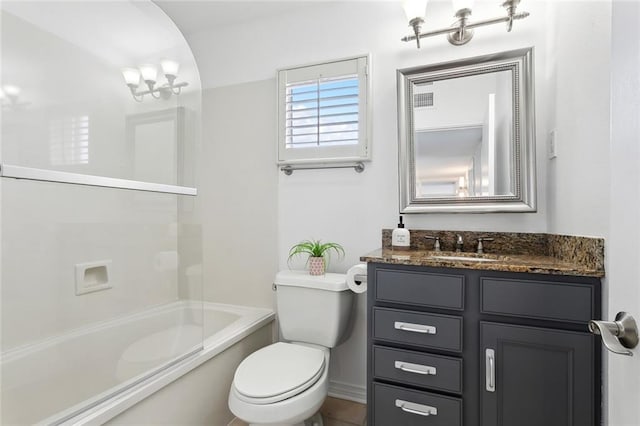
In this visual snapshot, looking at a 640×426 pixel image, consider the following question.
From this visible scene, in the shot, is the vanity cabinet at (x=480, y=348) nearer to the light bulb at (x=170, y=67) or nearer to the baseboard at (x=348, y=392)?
the baseboard at (x=348, y=392)

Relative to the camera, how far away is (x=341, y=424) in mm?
1730

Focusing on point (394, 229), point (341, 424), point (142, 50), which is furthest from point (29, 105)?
point (341, 424)

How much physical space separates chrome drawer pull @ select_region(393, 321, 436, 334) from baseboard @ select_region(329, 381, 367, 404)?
32.1 inches

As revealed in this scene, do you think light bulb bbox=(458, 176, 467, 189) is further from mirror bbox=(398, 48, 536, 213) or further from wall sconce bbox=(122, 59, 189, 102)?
wall sconce bbox=(122, 59, 189, 102)

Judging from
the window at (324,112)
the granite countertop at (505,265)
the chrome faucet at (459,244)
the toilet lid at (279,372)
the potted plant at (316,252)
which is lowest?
the toilet lid at (279,372)

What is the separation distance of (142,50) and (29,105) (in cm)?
52

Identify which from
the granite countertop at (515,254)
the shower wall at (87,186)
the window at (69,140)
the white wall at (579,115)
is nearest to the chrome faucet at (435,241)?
the granite countertop at (515,254)

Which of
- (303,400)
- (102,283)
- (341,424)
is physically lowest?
(341,424)

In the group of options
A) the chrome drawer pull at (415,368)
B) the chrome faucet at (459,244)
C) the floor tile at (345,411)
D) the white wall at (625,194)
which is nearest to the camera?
the white wall at (625,194)

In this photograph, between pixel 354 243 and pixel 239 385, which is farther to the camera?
pixel 354 243

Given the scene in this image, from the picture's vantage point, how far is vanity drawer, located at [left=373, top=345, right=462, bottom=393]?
1.23 meters

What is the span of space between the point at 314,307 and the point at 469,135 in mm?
1184

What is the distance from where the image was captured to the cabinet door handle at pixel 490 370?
46.0 inches

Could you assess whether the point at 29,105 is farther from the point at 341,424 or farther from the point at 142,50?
the point at 341,424
